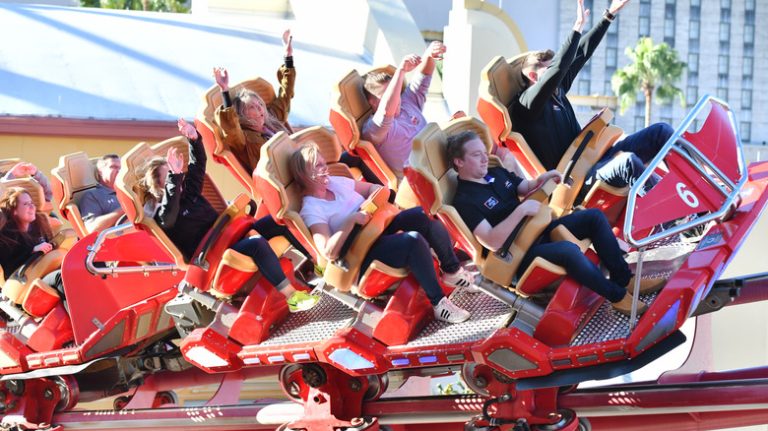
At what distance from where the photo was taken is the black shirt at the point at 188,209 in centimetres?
619

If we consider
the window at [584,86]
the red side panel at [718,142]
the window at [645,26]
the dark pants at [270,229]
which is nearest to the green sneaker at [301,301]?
the dark pants at [270,229]

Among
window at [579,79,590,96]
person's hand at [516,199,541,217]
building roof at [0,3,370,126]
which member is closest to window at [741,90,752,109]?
window at [579,79,590,96]

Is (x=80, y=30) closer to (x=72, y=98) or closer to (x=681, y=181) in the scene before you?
(x=72, y=98)

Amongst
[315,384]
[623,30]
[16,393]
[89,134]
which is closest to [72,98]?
[89,134]

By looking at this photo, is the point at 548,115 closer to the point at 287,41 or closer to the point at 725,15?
the point at 287,41

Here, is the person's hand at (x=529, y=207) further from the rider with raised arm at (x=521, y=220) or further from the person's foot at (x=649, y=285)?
the person's foot at (x=649, y=285)

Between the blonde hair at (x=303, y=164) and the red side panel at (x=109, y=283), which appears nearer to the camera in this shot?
the blonde hair at (x=303, y=164)

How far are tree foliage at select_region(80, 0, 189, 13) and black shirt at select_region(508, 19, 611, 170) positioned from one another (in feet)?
84.1

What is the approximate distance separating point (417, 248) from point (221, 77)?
62.8 inches

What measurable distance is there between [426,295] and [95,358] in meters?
2.29

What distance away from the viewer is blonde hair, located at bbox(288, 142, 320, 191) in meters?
5.71

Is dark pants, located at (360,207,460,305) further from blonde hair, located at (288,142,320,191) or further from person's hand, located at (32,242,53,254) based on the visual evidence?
person's hand, located at (32,242,53,254)

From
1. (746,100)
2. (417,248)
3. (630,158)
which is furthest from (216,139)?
(746,100)

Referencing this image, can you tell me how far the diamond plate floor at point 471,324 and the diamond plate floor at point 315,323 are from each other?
17.6 inches
